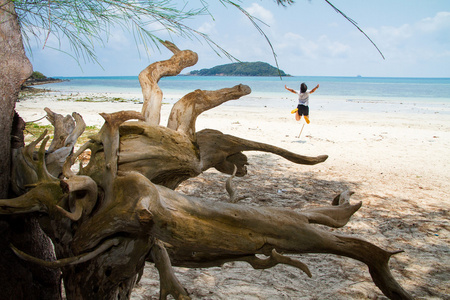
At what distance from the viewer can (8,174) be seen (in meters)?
1.83

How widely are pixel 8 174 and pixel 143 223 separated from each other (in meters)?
0.92

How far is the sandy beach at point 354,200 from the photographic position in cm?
286

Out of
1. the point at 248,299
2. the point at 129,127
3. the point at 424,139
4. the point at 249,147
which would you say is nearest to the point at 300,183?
the point at 248,299

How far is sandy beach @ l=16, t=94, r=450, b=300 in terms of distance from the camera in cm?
286

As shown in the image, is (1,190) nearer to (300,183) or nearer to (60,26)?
(60,26)

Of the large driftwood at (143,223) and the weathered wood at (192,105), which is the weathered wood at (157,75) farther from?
the large driftwood at (143,223)

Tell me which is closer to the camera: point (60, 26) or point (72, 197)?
point (72, 197)

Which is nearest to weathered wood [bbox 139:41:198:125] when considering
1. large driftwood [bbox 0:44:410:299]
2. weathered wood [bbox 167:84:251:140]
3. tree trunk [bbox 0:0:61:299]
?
weathered wood [bbox 167:84:251:140]

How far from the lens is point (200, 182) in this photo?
5441mm

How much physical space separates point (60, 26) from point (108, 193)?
0.97 m

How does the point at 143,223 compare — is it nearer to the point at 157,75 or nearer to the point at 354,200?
the point at 157,75

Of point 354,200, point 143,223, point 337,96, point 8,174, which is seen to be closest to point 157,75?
point 8,174

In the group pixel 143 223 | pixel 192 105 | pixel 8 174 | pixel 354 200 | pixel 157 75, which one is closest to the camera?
pixel 143 223

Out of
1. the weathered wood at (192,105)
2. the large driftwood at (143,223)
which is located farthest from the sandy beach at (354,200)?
the weathered wood at (192,105)
